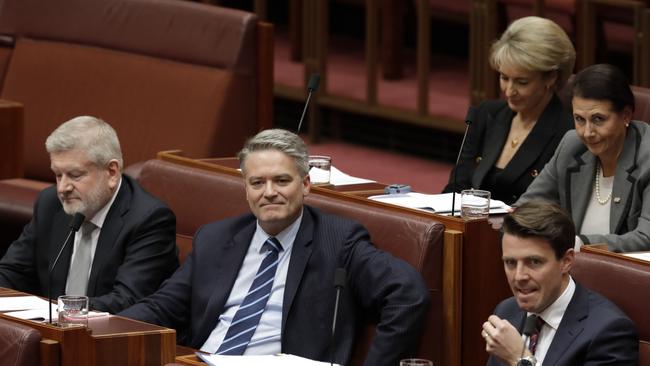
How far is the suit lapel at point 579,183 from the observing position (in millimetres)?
2512

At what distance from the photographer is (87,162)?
2.56 m

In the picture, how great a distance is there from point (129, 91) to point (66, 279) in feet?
3.76

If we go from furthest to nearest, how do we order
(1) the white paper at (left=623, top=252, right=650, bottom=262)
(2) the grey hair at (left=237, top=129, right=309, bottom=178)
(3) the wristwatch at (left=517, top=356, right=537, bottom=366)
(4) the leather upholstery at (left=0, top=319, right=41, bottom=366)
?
(2) the grey hair at (left=237, top=129, right=309, bottom=178), (1) the white paper at (left=623, top=252, right=650, bottom=262), (4) the leather upholstery at (left=0, top=319, right=41, bottom=366), (3) the wristwatch at (left=517, top=356, right=537, bottom=366)

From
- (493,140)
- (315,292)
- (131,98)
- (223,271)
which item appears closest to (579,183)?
(493,140)

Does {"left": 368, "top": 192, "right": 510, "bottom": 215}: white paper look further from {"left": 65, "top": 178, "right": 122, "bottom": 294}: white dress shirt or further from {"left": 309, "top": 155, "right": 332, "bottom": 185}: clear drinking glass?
{"left": 65, "top": 178, "right": 122, "bottom": 294}: white dress shirt

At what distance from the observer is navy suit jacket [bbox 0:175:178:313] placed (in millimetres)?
2518

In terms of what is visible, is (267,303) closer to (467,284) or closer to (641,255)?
(467,284)

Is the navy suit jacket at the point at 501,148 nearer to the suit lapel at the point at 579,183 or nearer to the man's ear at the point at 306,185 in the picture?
the suit lapel at the point at 579,183

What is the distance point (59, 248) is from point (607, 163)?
38.1 inches

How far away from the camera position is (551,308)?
2.00 metres

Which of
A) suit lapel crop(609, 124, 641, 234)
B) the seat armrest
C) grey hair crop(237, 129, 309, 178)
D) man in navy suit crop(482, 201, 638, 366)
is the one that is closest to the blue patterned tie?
grey hair crop(237, 129, 309, 178)

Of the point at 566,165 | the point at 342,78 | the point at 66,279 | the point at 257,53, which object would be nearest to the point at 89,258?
the point at 66,279

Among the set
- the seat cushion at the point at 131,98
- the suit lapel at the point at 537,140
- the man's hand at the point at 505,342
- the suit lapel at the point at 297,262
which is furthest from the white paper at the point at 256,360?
the seat cushion at the point at 131,98

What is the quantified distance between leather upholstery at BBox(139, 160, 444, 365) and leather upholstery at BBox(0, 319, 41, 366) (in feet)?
1.73
